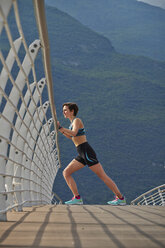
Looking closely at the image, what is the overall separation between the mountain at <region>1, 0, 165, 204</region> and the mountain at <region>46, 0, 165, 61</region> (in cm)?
1817

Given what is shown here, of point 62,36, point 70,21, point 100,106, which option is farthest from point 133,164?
point 70,21

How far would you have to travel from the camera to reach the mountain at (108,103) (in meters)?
63.6

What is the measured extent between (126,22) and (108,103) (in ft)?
174

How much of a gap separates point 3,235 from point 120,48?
106 meters

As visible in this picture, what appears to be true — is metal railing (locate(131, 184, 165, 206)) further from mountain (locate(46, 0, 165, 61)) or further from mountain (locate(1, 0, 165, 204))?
mountain (locate(46, 0, 165, 61))

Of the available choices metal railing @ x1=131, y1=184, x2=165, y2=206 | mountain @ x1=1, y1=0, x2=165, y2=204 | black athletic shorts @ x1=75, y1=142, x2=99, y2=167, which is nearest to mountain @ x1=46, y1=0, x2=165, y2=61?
mountain @ x1=1, y1=0, x2=165, y2=204

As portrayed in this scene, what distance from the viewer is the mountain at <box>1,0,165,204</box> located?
209 feet

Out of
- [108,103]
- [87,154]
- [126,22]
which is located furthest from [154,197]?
[126,22]

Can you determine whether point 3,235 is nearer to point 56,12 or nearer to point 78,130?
point 78,130

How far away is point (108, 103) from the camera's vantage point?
256 feet

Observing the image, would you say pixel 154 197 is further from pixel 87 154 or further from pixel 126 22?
pixel 126 22

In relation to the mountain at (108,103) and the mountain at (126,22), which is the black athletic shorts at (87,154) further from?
the mountain at (126,22)

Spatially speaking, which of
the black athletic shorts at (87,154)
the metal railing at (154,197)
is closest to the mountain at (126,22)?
the metal railing at (154,197)

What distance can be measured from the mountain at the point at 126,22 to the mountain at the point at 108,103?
59.6 ft
